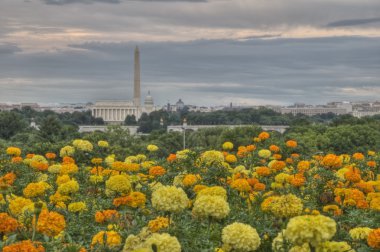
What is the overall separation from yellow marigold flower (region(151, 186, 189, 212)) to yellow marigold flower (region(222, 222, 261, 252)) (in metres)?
0.71

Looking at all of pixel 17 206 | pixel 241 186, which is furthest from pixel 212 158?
pixel 17 206

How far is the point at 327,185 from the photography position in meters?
8.70

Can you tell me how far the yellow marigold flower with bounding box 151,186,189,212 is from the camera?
17.5ft

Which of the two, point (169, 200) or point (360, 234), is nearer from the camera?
point (169, 200)

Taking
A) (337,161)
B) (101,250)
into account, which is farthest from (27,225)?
(337,161)

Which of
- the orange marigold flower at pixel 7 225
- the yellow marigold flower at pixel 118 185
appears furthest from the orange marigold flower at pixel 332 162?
the orange marigold flower at pixel 7 225

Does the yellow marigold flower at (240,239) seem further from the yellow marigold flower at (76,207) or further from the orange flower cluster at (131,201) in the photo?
the yellow marigold flower at (76,207)

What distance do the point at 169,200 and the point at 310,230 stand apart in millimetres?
1508

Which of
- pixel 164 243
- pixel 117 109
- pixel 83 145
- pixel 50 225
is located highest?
pixel 164 243

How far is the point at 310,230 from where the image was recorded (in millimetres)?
4109

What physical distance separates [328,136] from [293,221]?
44505mm

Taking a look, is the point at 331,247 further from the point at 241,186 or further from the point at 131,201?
the point at 241,186

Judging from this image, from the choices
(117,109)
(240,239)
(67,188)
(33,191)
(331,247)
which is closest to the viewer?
(331,247)

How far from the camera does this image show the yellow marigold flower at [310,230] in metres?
4.11
